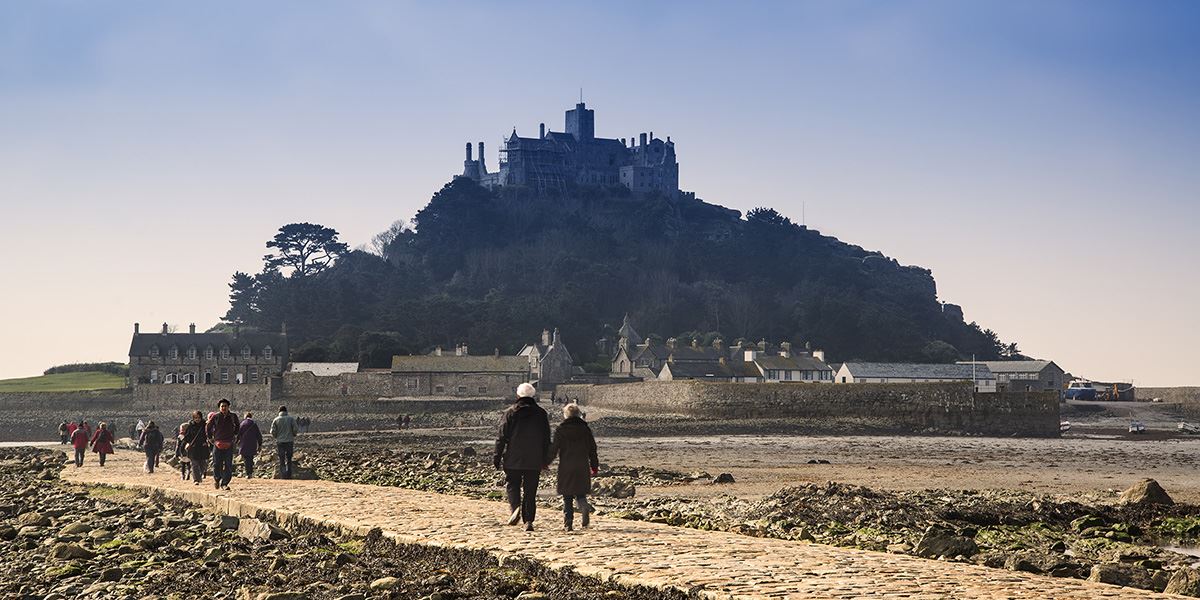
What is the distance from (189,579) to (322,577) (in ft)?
4.19

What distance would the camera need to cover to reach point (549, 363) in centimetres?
8444

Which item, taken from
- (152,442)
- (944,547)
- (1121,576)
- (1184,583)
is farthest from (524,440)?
(152,442)

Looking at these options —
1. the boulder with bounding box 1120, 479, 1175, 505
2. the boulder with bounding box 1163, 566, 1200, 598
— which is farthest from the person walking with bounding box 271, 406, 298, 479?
the boulder with bounding box 1163, 566, 1200, 598

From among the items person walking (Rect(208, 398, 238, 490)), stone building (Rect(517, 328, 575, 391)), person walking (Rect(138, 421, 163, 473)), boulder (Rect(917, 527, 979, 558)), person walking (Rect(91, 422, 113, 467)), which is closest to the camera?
boulder (Rect(917, 527, 979, 558))

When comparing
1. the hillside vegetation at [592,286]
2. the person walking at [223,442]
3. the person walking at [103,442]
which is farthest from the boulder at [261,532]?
the hillside vegetation at [592,286]

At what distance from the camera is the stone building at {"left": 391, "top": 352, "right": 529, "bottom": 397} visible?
77.8 m

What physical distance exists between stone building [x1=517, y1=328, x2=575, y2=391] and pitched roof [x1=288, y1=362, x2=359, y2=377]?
1031cm

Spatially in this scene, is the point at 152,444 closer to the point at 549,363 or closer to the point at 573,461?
the point at 573,461

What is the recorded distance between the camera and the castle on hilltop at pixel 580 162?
465ft

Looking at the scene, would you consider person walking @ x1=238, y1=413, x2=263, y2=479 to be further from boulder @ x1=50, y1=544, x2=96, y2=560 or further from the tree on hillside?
the tree on hillside

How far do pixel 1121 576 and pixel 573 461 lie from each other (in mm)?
4734

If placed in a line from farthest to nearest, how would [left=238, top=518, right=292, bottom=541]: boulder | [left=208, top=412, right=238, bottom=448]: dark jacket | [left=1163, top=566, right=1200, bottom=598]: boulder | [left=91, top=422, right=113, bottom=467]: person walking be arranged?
[left=91, top=422, right=113, bottom=467]: person walking < [left=208, top=412, right=238, bottom=448]: dark jacket < [left=238, top=518, right=292, bottom=541]: boulder < [left=1163, top=566, right=1200, bottom=598]: boulder

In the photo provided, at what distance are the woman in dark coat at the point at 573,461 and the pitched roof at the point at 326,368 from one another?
70.2 metres

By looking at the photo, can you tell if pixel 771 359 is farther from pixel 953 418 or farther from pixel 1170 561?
pixel 1170 561
